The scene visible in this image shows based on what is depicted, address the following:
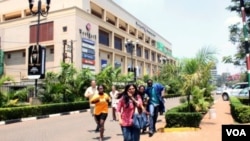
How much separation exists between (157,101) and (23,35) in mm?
38368

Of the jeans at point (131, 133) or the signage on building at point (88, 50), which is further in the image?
the signage on building at point (88, 50)

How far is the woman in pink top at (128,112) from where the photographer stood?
6.31 meters

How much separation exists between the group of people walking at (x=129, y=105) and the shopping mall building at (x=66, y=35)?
2628 cm

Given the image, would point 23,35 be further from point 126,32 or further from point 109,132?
point 109,132

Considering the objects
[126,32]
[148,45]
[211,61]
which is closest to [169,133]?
[211,61]

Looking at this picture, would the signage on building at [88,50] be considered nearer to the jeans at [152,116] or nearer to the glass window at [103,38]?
the glass window at [103,38]

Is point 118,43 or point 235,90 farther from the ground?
point 118,43

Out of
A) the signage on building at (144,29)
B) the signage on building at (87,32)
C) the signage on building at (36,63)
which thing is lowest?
the signage on building at (36,63)

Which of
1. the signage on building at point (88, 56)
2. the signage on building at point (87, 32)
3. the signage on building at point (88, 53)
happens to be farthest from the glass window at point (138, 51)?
the signage on building at point (88, 56)

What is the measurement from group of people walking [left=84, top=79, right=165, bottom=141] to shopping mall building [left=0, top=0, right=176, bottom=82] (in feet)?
86.2

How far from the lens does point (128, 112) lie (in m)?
6.43

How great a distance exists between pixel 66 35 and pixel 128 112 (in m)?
36.4

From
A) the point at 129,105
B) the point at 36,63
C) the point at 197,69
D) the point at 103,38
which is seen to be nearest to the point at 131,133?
the point at 129,105

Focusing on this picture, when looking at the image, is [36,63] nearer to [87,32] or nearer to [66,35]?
[66,35]
